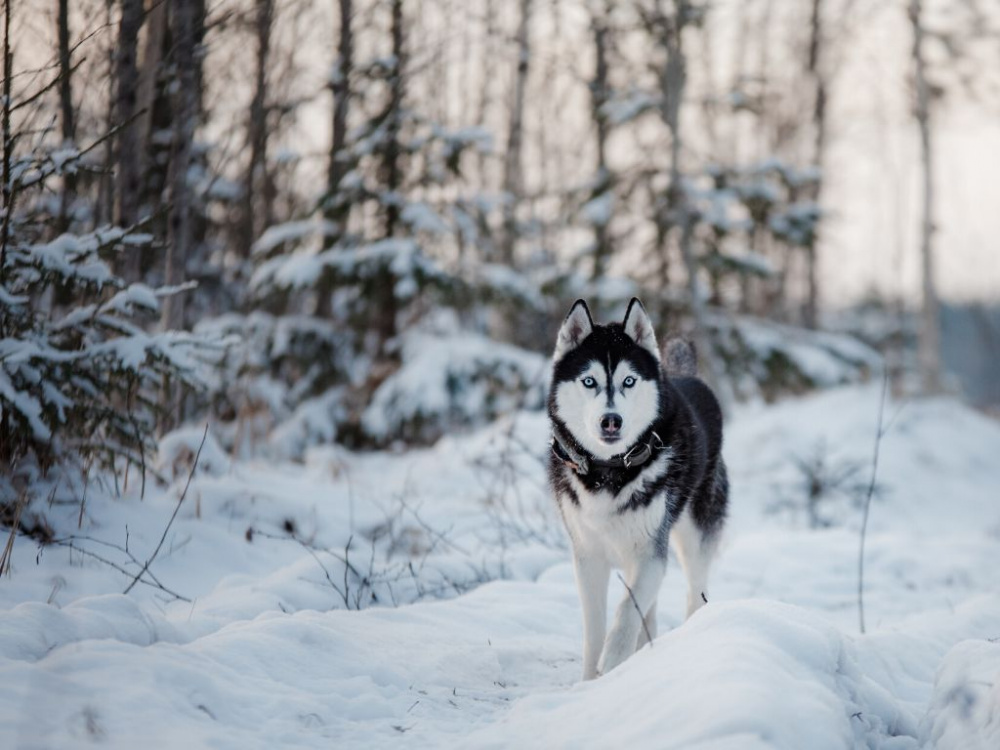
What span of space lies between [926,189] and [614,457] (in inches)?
501

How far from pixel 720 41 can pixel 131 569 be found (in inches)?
781

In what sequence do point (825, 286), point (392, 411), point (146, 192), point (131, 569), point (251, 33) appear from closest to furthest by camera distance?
point (131, 569), point (251, 33), point (146, 192), point (392, 411), point (825, 286)

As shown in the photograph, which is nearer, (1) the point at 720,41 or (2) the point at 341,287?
(2) the point at 341,287

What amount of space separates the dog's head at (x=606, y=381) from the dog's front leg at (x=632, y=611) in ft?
1.65

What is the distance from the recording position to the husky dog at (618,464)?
10.9ft

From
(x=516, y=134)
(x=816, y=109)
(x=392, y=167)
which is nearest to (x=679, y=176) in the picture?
(x=516, y=134)

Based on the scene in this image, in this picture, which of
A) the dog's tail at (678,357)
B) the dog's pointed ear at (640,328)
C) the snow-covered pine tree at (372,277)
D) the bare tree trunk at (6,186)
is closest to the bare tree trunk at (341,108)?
the snow-covered pine tree at (372,277)

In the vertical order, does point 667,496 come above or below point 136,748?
above

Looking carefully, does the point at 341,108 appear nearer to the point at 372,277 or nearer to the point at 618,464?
the point at 372,277

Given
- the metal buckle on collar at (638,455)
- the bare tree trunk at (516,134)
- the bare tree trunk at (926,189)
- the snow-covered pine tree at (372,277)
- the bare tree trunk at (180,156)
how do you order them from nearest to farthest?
1. the metal buckle on collar at (638,455)
2. the bare tree trunk at (180,156)
3. the snow-covered pine tree at (372,277)
4. the bare tree trunk at (516,134)
5. the bare tree trunk at (926,189)

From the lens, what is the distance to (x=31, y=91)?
179 inches

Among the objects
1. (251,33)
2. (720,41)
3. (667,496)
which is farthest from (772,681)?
(720,41)

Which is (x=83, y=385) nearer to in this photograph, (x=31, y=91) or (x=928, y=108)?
(x=31, y=91)

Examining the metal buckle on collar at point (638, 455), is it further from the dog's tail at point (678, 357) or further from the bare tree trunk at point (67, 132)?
the bare tree trunk at point (67, 132)
